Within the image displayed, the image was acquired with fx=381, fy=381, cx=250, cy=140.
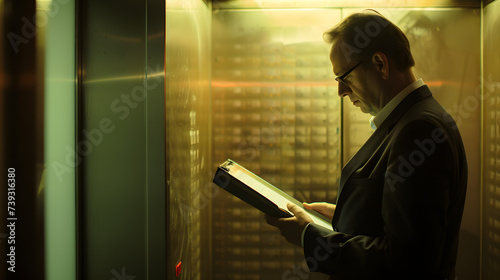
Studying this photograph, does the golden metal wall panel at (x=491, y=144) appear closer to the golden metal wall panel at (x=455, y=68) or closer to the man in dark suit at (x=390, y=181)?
the golden metal wall panel at (x=455, y=68)

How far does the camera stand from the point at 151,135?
4.66 ft

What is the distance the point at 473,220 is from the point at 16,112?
2322mm

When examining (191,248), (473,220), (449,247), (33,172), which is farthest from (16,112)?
(473,220)

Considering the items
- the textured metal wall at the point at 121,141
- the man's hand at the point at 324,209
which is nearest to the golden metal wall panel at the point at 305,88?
the man's hand at the point at 324,209

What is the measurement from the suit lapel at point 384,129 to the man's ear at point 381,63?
9 cm

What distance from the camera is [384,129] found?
107 cm

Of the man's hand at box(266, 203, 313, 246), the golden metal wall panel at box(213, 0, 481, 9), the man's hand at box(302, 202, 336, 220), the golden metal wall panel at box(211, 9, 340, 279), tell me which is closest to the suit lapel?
the man's hand at box(266, 203, 313, 246)

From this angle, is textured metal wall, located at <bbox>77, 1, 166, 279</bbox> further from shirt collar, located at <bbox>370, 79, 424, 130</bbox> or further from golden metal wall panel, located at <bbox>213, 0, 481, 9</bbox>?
golden metal wall panel, located at <bbox>213, 0, 481, 9</bbox>

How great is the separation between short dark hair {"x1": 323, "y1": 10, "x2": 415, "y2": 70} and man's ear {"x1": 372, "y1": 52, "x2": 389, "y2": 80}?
1 centimetres

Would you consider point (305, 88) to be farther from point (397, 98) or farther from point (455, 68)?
point (397, 98)

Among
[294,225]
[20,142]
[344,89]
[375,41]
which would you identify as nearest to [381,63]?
[375,41]

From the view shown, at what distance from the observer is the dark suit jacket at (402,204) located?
2.87ft

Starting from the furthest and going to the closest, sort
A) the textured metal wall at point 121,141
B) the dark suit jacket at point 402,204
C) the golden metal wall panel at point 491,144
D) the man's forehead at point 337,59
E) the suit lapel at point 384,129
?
the golden metal wall panel at point 491,144
the textured metal wall at point 121,141
the man's forehead at point 337,59
the suit lapel at point 384,129
the dark suit jacket at point 402,204

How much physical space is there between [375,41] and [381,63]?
0.22ft
